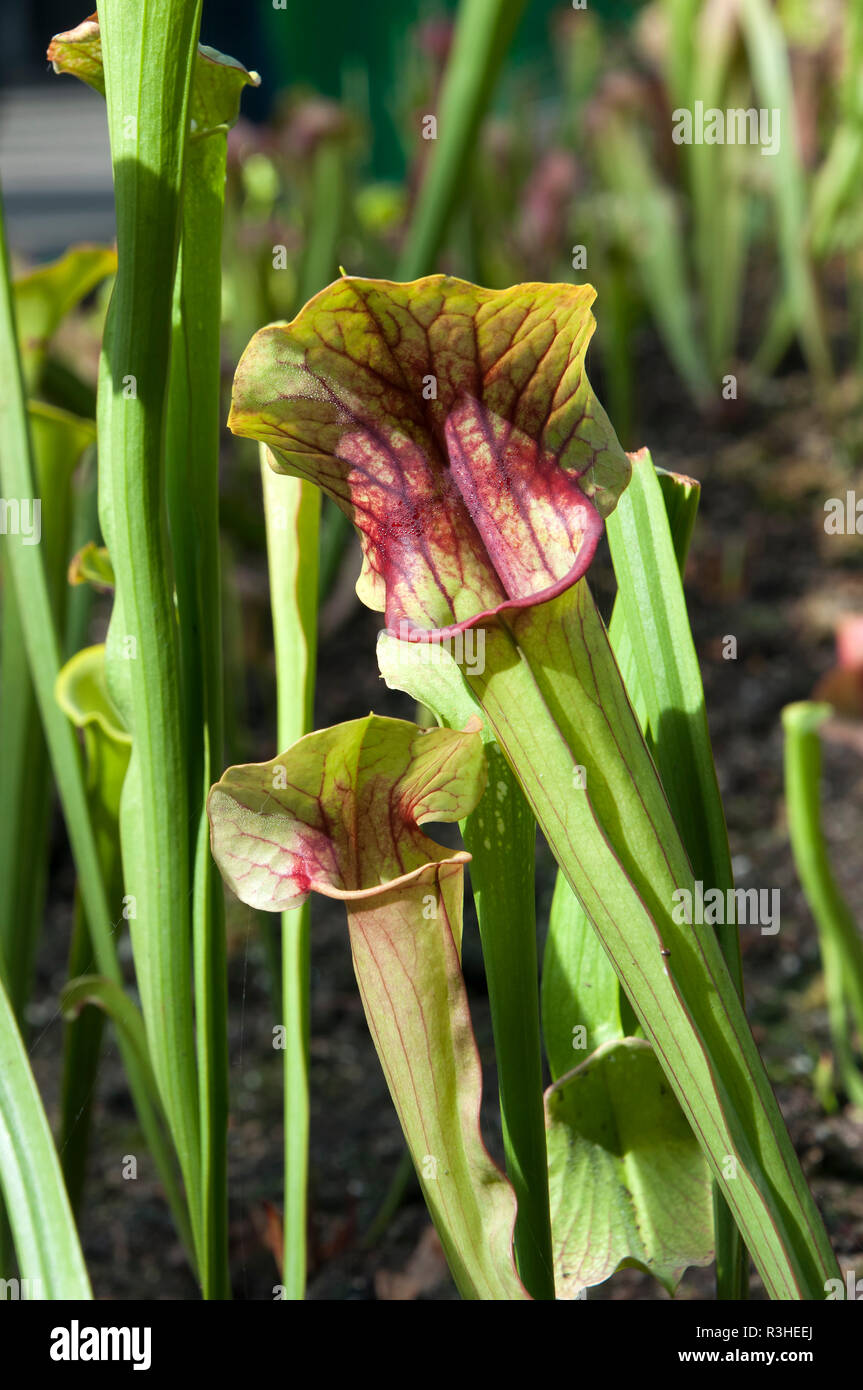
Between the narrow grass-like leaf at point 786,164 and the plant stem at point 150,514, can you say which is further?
the narrow grass-like leaf at point 786,164

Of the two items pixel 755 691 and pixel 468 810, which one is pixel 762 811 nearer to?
pixel 755 691

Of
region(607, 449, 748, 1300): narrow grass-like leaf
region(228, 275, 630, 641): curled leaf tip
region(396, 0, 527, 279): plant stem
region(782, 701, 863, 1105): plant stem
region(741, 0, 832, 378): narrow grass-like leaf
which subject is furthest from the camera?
region(741, 0, 832, 378): narrow grass-like leaf

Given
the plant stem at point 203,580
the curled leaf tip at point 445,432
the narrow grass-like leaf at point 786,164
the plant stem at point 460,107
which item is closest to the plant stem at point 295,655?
the plant stem at point 203,580

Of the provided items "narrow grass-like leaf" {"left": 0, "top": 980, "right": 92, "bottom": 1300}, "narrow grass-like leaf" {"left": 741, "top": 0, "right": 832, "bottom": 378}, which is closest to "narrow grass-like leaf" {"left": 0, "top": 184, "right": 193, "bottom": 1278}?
"narrow grass-like leaf" {"left": 0, "top": 980, "right": 92, "bottom": 1300}

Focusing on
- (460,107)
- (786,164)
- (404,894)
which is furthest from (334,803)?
(786,164)

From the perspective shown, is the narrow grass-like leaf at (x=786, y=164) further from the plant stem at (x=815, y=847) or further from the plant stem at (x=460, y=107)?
the plant stem at (x=815, y=847)

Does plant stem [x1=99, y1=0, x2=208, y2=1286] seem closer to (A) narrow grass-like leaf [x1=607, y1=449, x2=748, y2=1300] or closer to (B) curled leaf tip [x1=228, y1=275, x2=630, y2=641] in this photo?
(B) curled leaf tip [x1=228, y1=275, x2=630, y2=641]

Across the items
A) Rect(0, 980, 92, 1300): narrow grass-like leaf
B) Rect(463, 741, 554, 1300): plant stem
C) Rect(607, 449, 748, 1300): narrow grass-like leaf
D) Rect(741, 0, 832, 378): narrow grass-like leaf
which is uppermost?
Rect(741, 0, 832, 378): narrow grass-like leaf

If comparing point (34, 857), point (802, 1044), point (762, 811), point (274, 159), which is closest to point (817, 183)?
point (274, 159)
